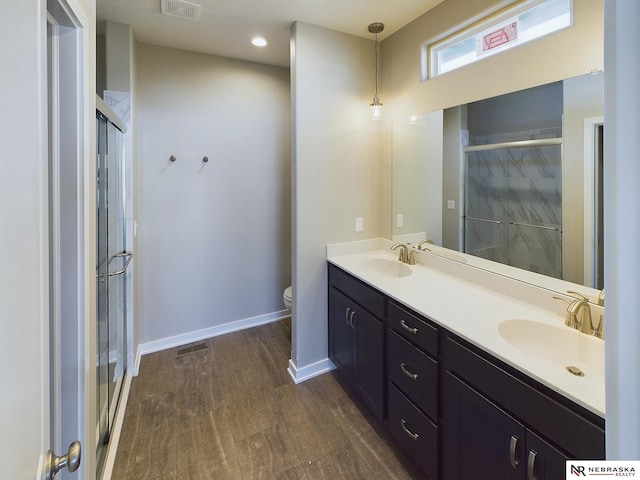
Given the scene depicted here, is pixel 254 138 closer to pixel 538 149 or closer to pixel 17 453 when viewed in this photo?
pixel 538 149

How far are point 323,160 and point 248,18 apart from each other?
1105 mm

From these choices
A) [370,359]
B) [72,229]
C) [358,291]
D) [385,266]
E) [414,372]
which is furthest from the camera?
[385,266]

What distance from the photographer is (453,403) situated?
1.33m

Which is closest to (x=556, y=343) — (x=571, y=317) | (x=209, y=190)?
(x=571, y=317)

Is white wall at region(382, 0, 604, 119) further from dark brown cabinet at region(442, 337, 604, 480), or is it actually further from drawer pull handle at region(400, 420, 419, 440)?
drawer pull handle at region(400, 420, 419, 440)

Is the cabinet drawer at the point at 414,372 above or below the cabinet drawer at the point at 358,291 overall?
below

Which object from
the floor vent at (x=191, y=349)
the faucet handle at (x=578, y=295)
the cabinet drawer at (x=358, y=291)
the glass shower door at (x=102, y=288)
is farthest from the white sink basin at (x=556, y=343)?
the floor vent at (x=191, y=349)

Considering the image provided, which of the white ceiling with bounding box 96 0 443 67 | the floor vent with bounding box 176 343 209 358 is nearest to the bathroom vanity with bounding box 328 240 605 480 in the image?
the floor vent with bounding box 176 343 209 358

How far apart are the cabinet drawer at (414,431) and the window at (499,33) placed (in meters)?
1.98

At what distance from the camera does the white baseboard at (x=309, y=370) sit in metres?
2.42

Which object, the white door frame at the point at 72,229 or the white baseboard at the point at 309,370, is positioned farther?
the white baseboard at the point at 309,370

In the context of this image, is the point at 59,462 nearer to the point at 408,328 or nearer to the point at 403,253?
the point at 408,328

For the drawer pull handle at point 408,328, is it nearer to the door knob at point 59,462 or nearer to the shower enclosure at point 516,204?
the shower enclosure at point 516,204

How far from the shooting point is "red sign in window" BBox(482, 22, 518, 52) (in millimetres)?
1672
